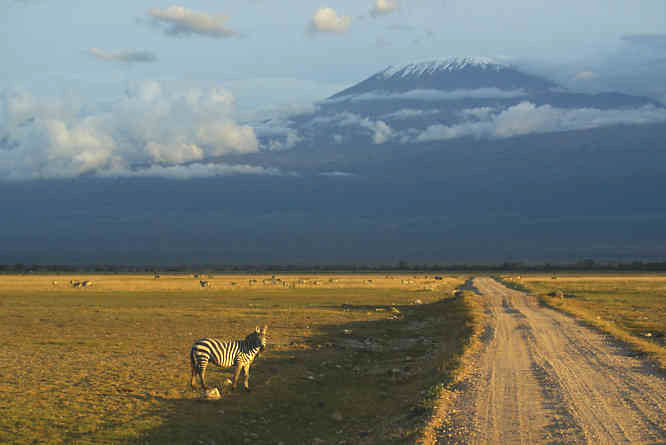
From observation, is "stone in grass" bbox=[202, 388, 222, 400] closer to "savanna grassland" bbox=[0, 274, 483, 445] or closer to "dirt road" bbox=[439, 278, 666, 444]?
"savanna grassland" bbox=[0, 274, 483, 445]

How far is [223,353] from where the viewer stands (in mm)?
19688

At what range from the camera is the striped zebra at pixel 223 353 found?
1942 centimetres

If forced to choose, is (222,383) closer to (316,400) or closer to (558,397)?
(316,400)

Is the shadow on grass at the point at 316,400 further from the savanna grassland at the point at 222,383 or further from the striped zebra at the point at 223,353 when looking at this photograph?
the striped zebra at the point at 223,353

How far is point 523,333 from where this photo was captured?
32031 mm

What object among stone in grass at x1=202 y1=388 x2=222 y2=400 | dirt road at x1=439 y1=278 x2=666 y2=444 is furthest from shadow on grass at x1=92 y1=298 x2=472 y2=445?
dirt road at x1=439 y1=278 x2=666 y2=444

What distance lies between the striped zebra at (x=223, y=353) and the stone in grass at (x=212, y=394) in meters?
0.29

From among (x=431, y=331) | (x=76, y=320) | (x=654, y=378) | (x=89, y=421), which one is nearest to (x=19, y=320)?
(x=76, y=320)

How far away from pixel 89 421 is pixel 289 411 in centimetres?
532

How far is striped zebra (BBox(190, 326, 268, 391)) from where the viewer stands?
Answer: 19422 millimetres

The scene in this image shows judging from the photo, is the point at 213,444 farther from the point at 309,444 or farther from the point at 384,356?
the point at 384,356

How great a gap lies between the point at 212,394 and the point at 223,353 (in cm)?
121

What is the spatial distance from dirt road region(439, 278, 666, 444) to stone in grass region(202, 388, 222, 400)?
22.2 feet

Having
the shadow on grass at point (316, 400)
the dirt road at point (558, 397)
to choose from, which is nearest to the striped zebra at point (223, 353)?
the shadow on grass at point (316, 400)
